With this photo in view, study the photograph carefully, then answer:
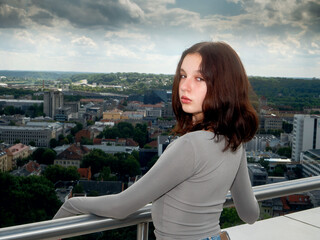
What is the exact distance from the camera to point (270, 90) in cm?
481

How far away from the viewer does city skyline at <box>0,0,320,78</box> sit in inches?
318

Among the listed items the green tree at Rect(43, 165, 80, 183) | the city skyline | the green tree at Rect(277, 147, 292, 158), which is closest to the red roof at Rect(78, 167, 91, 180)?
the green tree at Rect(43, 165, 80, 183)

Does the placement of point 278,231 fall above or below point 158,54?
below

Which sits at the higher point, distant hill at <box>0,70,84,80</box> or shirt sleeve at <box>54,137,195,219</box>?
distant hill at <box>0,70,84,80</box>

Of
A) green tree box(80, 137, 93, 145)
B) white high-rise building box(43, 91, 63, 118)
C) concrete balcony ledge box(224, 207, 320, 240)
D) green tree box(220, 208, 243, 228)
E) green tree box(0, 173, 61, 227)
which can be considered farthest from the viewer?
white high-rise building box(43, 91, 63, 118)

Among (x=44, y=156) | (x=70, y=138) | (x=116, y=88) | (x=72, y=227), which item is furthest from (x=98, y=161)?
(x=72, y=227)

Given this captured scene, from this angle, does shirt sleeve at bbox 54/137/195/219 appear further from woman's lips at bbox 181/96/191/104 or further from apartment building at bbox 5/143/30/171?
apartment building at bbox 5/143/30/171

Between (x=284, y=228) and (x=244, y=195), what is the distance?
603mm

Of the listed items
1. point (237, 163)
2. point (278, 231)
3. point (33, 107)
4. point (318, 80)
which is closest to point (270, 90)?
point (318, 80)

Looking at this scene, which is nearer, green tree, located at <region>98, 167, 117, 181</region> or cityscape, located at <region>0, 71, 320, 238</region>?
cityscape, located at <region>0, 71, 320, 238</region>

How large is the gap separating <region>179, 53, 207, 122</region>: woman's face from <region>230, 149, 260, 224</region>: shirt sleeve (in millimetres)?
110

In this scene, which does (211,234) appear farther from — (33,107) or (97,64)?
(33,107)

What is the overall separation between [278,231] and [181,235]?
28.3 inches

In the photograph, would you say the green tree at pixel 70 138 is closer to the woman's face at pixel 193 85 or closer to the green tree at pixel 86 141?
the green tree at pixel 86 141
